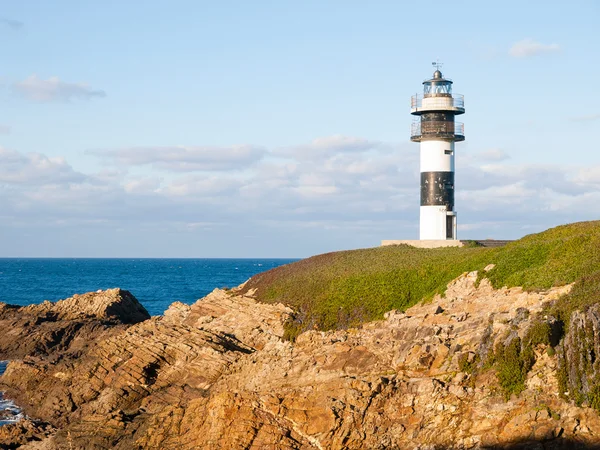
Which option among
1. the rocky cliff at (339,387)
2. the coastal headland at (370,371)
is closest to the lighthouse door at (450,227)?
the coastal headland at (370,371)

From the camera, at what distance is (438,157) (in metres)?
42.5

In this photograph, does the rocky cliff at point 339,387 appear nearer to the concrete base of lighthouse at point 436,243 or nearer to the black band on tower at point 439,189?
the concrete base of lighthouse at point 436,243

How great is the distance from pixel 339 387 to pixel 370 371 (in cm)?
114

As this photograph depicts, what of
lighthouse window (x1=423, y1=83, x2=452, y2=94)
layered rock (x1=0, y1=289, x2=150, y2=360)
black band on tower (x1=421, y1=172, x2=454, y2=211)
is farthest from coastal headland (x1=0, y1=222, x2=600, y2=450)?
lighthouse window (x1=423, y1=83, x2=452, y2=94)

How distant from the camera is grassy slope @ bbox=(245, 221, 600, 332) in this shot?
2505 cm

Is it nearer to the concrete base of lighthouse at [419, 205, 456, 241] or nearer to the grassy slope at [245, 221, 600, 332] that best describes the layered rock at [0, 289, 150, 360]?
the grassy slope at [245, 221, 600, 332]

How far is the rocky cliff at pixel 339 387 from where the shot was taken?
17.6 m

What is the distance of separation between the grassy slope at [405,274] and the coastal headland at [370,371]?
0.29 ft

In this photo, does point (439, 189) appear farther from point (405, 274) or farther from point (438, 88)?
point (405, 274)

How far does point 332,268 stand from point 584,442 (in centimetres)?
2118

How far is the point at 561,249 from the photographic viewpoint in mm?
26531

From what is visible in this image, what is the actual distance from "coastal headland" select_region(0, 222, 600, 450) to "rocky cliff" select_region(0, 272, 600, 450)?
0.04 metres

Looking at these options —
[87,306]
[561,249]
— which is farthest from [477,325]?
[87,306]

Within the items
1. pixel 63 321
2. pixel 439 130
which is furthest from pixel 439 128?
pixel 63 321
